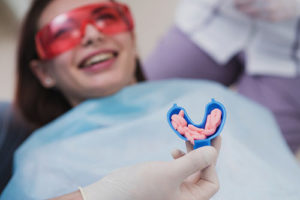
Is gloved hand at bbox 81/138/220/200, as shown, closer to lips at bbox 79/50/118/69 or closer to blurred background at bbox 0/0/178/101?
lips at bbox 79/50/118/69

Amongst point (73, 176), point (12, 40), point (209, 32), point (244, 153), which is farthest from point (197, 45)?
point (12, 40)

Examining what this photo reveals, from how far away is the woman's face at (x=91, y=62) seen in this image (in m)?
0.70

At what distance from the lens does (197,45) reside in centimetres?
103

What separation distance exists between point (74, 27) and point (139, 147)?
1.03 ft

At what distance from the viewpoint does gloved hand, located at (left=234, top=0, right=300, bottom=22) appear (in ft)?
2.78

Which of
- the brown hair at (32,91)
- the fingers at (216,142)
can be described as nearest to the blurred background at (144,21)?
the brown hair at (32,91)

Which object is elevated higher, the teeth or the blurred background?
the teeth

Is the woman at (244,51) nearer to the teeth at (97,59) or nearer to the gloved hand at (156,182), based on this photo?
the teeth at (97,59)

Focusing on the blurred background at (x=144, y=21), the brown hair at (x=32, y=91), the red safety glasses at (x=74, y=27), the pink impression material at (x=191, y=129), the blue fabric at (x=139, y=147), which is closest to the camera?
the pink impression material at (x=191, y=129)

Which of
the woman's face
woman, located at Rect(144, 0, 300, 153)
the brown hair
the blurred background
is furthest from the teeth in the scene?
the blurred background

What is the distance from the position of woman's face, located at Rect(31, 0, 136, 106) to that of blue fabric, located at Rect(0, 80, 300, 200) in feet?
0.14

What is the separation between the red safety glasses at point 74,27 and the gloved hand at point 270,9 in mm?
399

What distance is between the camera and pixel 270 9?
2.85 ft

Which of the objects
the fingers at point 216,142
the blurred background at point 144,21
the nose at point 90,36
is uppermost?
the nose at point 90,36
